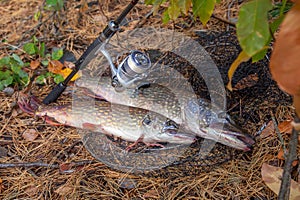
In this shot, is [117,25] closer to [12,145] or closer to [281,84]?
[12,145]

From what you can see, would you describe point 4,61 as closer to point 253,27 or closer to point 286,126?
point 286,126

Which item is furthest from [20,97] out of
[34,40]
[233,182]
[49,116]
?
[233,182]

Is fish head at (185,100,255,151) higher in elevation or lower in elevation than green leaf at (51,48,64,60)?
higher

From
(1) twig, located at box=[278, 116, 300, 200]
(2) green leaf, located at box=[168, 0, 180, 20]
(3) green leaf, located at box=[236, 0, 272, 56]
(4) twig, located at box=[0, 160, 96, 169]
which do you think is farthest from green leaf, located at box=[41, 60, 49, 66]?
(3) green leaf, located at box=[236, 0, 272, 56]

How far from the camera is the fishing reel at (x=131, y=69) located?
Answer: 2.51m

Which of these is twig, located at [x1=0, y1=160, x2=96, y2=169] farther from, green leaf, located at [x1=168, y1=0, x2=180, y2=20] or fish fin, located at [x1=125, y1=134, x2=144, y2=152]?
green leaf, located at [x1=168, y1=0, x2=180, y2=20]

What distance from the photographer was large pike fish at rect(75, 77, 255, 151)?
2.47 meters

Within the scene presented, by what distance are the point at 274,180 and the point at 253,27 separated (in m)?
1.31

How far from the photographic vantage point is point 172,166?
2.44m

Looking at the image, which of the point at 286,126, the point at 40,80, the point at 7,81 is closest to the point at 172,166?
the point at 286,126

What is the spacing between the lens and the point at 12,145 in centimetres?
278

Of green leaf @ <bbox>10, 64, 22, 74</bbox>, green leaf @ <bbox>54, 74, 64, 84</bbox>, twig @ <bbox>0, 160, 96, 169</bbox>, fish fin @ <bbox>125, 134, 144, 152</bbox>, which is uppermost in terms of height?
green leaf @ <bbox>10, 64, 22, 74</bbox>

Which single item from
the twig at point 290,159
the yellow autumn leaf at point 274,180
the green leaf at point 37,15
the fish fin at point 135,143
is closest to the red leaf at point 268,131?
the yellow autumn leaf at point 274,180

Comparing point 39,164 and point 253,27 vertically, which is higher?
point 253,27
